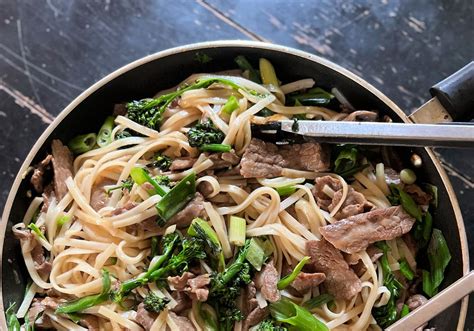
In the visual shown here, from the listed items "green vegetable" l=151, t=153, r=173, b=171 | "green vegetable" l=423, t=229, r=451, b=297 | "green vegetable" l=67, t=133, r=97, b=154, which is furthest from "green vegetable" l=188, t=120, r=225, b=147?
"green vegetable" l=423, t=229, r=451, b=297

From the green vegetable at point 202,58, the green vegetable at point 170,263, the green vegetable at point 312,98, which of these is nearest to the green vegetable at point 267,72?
the green vegetable at point 312,98

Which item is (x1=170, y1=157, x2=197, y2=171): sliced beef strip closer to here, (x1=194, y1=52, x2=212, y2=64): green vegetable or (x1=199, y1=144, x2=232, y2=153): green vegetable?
(x1=199, y1=144, x2=232, y2=153): green vegetable

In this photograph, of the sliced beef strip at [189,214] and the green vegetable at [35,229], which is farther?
the green vegetable at [35,229]

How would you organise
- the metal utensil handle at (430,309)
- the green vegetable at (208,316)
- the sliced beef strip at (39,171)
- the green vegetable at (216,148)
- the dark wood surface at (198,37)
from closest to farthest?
the metal utensil handle at (430,309)
the green vegetable at (208,316)
the green vegetable at (216,148)
the sliced beef strip at (39,171)
the dark wood surface at (198,37)

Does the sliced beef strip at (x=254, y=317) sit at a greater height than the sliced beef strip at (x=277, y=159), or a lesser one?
lesser

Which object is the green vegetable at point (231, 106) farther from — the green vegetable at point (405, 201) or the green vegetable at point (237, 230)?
the green vegetable at point (405, 201)

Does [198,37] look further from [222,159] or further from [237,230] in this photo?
[237,230]

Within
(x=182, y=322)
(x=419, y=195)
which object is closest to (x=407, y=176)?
(x=419, y=195)
